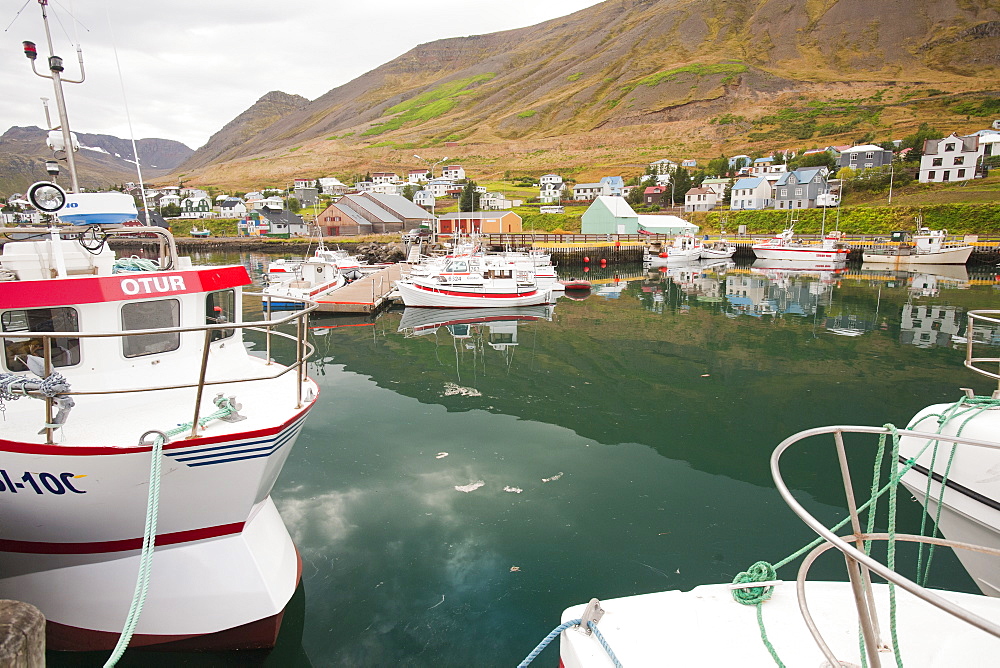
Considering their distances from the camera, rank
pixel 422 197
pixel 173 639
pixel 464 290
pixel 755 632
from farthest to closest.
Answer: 1. pixel 422 197
2. pixel 464 290
3. pixel 173 639
4. pixel 755 632

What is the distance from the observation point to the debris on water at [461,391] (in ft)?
46.6

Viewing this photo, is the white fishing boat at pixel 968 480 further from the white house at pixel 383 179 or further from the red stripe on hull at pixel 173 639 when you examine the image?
the white house at pixel 383 179

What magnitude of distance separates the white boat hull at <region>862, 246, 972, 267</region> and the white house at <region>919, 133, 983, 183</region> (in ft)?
111

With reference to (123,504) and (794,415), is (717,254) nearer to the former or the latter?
(794,415)

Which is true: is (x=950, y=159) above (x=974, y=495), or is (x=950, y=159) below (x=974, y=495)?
above

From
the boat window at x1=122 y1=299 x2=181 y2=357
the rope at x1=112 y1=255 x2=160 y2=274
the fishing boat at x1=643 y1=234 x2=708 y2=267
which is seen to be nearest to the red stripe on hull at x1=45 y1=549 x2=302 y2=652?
the boat window at x1=122 y1=299 x2=181 y2=357

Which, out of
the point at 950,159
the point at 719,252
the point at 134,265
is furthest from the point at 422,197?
the point at 134,265

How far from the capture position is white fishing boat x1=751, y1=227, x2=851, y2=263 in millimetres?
49125

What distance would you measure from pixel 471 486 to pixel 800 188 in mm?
84772

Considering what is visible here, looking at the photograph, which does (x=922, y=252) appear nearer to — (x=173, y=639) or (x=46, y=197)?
(x=173, y=639)

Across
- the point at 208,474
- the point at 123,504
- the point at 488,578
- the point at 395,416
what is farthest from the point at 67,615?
the point at 395,416

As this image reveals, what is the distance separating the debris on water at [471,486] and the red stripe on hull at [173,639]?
152 inches

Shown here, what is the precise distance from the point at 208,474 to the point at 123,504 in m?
0.75

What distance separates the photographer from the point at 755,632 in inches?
135
